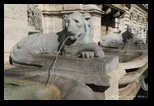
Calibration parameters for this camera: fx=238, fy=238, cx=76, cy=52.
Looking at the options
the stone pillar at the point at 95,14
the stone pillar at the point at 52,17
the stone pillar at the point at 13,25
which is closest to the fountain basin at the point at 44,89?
the stone pillar at the point at 13,25

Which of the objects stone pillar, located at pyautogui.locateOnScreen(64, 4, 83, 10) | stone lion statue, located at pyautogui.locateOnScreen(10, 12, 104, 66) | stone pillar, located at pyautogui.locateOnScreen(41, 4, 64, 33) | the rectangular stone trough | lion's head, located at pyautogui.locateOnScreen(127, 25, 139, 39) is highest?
stone pillar, located at pyautogui.locateOnScreen(64, 4, 83, 10)

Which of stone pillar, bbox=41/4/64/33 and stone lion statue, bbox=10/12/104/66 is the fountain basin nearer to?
stone lion statue, bbox=10/12/104/66

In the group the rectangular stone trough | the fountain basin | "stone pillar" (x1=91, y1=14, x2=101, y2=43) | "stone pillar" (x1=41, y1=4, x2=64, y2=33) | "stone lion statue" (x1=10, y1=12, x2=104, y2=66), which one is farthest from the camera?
"stone pillar" (x1=41, y1=4, x2=64, y2=33)

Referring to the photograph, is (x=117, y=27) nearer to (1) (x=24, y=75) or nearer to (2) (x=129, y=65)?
(2) (x=129, y=65)

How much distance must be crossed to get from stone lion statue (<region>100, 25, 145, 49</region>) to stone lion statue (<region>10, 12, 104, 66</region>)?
13.0ft

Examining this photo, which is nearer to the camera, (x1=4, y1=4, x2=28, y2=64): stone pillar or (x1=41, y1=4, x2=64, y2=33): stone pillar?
(x1=4, y1=4, x2=28, y2=64): stone pillar

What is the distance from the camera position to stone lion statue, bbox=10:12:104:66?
3438 mm

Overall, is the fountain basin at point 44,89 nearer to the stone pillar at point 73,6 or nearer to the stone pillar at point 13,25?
the stone pillar at point 13,25

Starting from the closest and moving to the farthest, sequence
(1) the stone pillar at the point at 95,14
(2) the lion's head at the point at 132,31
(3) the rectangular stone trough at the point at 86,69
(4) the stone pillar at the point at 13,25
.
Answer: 1. (3) the rectangular stone trough at the point at 86,69
2. (4) the stone pillar at the point at 13,25
3. (2) the lion's head at the point at 132,31
4. (1) the stone pillar at the point at 95,14

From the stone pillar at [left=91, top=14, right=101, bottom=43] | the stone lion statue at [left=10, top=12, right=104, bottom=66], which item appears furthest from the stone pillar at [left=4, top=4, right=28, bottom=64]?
the stone pillar at [left=91, top=14, right=101, bottom=43]

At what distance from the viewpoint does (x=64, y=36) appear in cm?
375

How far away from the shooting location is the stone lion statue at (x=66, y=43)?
3.44m

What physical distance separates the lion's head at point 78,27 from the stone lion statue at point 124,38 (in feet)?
13.4

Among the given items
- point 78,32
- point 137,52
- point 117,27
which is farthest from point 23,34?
point 117,27
